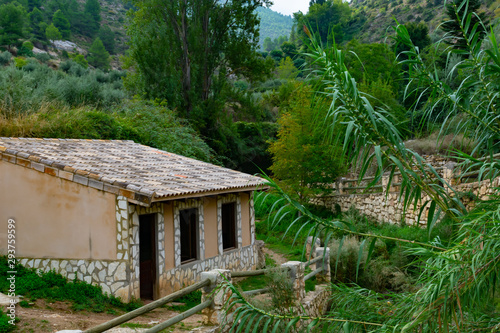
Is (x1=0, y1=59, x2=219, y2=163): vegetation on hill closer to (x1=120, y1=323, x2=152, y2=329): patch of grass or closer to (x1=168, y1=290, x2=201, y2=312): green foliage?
(x1=168, y1=290, x2=201, y2=312): green foliage

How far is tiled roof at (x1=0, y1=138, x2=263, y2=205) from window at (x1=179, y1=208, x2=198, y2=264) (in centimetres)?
89

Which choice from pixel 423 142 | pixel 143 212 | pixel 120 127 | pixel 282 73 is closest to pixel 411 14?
pixel 282 73

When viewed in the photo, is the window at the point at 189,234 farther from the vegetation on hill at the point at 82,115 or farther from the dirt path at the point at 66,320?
the vegetation on hill at the point at 82,115

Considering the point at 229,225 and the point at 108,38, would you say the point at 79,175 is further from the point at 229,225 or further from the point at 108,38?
the point at 108,38

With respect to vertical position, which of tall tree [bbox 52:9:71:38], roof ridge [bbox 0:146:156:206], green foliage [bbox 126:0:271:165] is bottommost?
roof ridge [bbox 0:146:156:206]

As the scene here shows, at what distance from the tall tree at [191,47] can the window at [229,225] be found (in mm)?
11699

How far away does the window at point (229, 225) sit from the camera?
43.0 ft

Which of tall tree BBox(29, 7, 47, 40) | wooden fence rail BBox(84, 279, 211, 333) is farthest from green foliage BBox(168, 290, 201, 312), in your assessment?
tall tree BBox(29, 7, 47, 40)

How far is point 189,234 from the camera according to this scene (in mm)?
11383

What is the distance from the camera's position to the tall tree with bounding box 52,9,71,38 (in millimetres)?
59219

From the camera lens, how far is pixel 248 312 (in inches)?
185

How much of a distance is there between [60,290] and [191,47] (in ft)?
57.0

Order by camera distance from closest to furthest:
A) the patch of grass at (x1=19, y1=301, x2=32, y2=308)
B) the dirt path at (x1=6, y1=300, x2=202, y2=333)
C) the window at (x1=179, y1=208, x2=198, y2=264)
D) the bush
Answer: the dirt path at (x1=6, y1=300, x2=202, y2=333)
the patch of grass at (x1=19, y1=301, x2=32, y2=308)
the bush
the window at (x1=179, y1=208, x2=198, y2=264)

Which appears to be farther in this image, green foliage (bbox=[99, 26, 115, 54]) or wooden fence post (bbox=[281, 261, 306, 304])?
green foliage (bbox=[99, 26, 115, 54])
